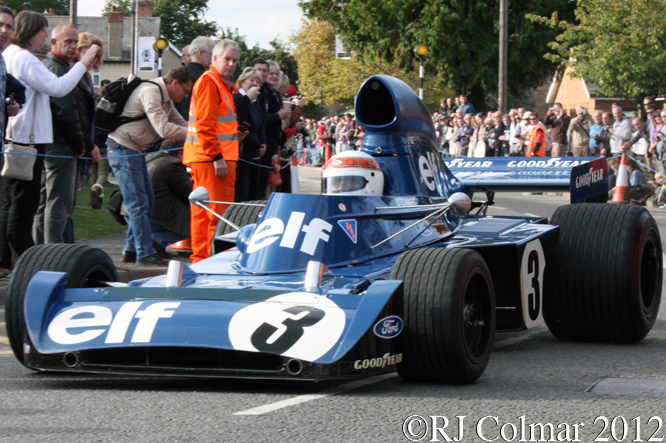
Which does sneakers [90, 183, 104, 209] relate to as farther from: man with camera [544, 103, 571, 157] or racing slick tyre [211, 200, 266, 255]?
man with camera [544, 103, 571, 157]

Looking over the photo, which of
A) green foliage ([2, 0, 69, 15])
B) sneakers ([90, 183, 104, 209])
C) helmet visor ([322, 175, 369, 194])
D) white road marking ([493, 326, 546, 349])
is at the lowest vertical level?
white road marking ([493, 326, 546, 349])

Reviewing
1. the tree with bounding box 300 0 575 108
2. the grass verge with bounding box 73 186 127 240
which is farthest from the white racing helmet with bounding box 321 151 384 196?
the tree with bounding box 300 0 575 108

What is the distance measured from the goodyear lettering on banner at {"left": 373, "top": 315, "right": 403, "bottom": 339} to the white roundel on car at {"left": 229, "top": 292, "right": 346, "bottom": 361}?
6.6 inches

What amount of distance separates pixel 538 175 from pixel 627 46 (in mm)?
20899

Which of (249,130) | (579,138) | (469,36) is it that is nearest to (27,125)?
(249,130)

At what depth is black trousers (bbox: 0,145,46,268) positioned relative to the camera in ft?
26.7

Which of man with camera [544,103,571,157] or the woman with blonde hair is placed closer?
the woman with blonde hair

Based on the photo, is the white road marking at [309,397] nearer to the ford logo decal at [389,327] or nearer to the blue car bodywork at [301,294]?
the blue car bodywork at [301,294]

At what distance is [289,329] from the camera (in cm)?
486

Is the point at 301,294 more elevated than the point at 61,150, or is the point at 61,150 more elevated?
the point at 61,150

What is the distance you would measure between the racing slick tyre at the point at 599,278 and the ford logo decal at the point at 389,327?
2.05 meters

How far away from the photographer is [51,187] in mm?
8383

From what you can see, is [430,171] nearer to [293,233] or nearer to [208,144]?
[293,233]

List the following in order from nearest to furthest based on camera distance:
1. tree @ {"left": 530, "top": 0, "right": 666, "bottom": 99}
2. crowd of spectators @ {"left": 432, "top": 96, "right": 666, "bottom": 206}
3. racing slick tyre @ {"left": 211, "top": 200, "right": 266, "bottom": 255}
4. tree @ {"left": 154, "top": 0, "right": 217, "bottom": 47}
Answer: racing slick tyre @ {"left": 211, "top": 200, "right": 266, "bottom": 255} → crowd of spectators @ {"left": 432, "top": 96, "right": 666, "bottom": 206} → tree @ {"left": 530, "top": 0, "right": 666, "bottom": 99} → tree @ {"left": 154, "top": 0, "right": 217, "bottom": 47}
